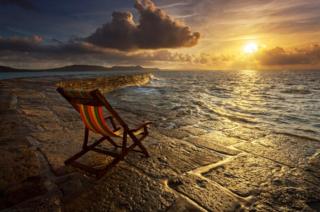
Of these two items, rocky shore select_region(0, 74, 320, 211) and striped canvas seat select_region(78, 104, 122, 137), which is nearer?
rocky shore select_region(0, 74, 320, 211)

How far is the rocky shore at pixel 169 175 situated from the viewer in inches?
76.9

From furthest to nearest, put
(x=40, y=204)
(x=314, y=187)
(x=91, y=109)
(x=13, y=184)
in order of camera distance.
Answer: (x=91, y=109), (x=314, y=187), (x=13, y=184), (x=40, y=204)

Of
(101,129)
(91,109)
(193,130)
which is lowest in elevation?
(193,130)

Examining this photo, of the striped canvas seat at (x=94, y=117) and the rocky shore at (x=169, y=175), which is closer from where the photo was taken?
the rocky shore at (x=169, y=175)

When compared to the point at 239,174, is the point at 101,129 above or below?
above

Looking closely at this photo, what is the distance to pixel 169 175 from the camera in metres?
2.49

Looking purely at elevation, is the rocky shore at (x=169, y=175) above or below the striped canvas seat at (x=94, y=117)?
below

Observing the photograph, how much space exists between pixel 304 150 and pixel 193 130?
212 cm

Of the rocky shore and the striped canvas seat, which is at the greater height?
the striped canvas seat

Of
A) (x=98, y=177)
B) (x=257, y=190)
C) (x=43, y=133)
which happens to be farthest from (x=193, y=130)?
(x=43, y=133)

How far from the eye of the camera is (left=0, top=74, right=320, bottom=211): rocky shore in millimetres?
1954

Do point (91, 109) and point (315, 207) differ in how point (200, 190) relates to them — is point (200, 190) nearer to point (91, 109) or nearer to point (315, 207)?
point (315, 207)

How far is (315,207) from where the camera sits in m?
1.96

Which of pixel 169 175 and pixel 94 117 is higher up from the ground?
pixel 94 117
